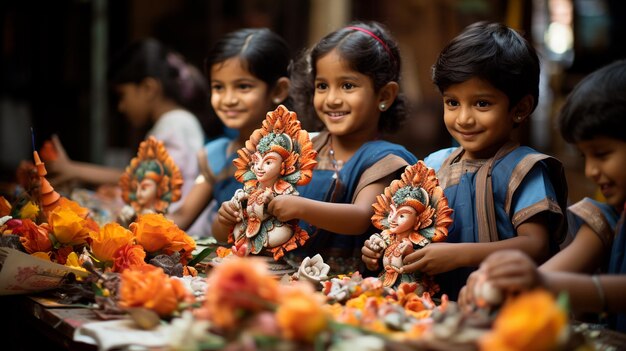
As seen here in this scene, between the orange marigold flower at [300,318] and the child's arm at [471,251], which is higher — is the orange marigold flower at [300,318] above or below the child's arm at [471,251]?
above

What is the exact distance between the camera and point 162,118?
3.87 meters

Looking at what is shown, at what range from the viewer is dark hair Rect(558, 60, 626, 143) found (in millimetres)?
1773

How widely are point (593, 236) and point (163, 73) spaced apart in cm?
255

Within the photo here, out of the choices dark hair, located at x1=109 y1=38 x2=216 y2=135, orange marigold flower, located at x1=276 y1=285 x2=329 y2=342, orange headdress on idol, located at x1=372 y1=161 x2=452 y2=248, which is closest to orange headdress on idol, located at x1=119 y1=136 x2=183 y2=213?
dark hair, located at x1=109 y1=38 x2=216 y2=135

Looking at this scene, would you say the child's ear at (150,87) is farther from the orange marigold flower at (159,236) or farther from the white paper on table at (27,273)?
the white paper on table at (27,273)

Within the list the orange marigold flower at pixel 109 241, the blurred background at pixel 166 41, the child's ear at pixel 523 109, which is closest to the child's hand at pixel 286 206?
the orange marigold flower at pixel 109 241

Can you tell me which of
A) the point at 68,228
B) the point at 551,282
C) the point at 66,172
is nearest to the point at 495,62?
the point at 551,282

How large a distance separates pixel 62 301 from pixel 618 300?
135 cm

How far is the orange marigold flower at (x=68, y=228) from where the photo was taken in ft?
7.45

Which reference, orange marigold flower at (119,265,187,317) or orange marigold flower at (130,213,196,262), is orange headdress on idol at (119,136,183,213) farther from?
orange marigold flower at (119,265,187,317)

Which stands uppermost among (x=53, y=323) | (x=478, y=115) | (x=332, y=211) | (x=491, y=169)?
(x=478, y=115)

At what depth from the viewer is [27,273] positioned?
208 centimetres

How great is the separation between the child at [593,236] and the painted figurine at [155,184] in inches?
60.6

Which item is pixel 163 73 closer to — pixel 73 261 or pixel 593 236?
pixel 73 261
